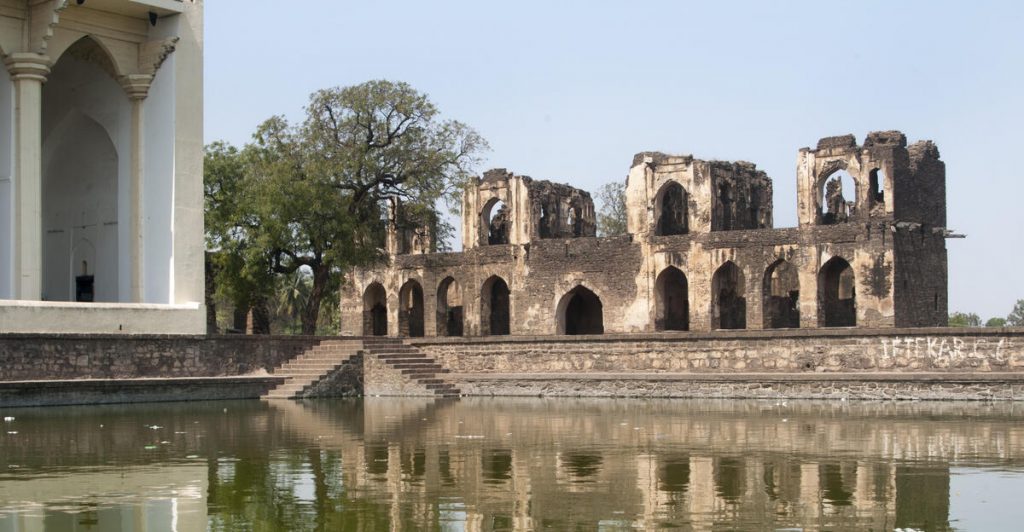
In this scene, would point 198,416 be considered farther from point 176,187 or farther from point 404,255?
point 404,255

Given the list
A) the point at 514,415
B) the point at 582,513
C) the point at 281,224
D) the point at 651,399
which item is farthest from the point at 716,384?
the point at 582,513

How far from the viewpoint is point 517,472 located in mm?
10578

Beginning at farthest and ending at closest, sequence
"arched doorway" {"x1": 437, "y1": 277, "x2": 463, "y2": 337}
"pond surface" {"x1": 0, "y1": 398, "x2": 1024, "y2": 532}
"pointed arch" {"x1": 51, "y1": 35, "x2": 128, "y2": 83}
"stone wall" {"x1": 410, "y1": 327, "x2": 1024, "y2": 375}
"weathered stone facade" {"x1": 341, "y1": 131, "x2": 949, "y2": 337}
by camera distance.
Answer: "arched doorway" {"x1": 437, "y1": 277, "x2": 463, "y2": 337}, "weathered stone facade" {"x1": 341, "y1": 131, "x2": 949, "y2": 337}, "pointed arch" {"x1": 51, "y1": 35, "x2": 128, "y2": 83}, "stone wall" {"x1": 410, "y1": 327, "x2": 1024, "y2": 375}, "pond surface" {"x1": 0, "y1": 398, "x2": 1024, "y2": 532}

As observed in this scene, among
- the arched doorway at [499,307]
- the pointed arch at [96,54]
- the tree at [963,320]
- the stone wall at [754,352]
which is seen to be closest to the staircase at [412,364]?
the stone wall at [754,352]

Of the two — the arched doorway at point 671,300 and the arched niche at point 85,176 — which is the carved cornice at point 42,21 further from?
the arched doorway at point 671,300

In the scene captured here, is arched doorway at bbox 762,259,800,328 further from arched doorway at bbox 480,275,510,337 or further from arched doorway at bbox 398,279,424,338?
arched doorway at bbox 398,279,424,338

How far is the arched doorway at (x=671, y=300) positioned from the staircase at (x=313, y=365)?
31.5ft

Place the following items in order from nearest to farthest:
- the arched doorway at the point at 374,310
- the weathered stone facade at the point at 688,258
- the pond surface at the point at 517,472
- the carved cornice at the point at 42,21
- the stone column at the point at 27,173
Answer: the pond surface at the point at 517,472 → the stone column at the point at 27,173 → the carved cornice at the point at 42,21 → the weathered stone facade at the point at 688,258 → the arched doorway at the point at 374,310

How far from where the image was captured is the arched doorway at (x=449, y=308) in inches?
1494

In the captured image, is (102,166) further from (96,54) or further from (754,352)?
(754,352)

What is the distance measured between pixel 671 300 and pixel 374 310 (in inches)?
388

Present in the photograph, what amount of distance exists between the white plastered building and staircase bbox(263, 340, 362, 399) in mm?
1935

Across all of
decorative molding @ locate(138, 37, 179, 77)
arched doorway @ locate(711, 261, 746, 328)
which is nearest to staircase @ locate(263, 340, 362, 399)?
decorative molding @ locate(138, 37, 179, 77)

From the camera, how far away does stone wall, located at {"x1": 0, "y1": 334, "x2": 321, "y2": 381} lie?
21.2 metres
